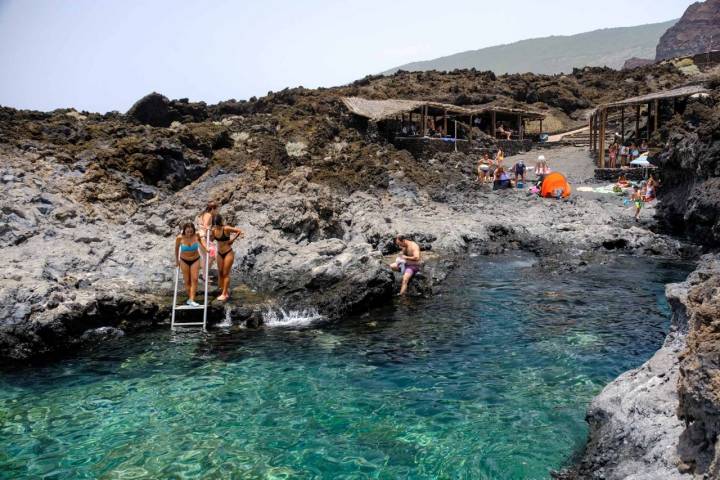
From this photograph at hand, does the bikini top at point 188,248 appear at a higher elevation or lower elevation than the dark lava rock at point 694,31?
lower

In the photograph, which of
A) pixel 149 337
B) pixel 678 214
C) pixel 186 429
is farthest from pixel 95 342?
pixel 678 214

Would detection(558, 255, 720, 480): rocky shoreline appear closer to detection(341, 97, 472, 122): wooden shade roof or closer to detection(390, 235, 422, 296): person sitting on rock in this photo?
detection(390, 235, 422, 296): person sitting on rock

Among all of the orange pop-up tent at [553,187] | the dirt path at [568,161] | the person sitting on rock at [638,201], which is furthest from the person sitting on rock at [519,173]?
the person sitting on rock at [638,201]

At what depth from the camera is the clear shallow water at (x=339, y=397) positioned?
5984 mm

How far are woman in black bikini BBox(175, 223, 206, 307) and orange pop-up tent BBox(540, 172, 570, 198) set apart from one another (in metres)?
15.3

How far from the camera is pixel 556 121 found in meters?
42.5

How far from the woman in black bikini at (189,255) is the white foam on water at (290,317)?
1.35 m

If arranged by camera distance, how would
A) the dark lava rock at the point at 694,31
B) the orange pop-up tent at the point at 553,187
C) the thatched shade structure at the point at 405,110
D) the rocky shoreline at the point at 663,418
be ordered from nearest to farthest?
the rocky shoreline at the point at 663,418 → the orange pop-up tent at the point at 553,187 → the thatched shade structure at the point at 405,110 → the dark lava rock at the point at 694,31

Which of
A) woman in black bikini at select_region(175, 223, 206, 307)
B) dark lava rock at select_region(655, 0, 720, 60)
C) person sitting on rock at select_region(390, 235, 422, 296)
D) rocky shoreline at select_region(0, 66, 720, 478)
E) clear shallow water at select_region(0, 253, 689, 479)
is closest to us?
rocky shoreline at select_region(0, 66, 720, 478)

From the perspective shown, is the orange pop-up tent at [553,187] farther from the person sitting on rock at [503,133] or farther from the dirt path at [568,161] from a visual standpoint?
the person sitting on rock at [503,133]

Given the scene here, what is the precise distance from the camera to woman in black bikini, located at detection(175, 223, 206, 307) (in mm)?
10555

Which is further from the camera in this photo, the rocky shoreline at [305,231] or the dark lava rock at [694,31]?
the dark lava rock at [694,31]

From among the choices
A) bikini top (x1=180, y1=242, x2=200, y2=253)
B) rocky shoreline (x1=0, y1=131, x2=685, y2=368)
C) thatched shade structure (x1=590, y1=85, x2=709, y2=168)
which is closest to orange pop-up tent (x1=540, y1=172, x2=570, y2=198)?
rocky shoreline (x1=0, y1=131, x2=685, y2=368)

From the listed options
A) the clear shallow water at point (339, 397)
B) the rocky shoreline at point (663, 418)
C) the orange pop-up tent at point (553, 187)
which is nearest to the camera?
the rocky shoreline at point (663, 418)
